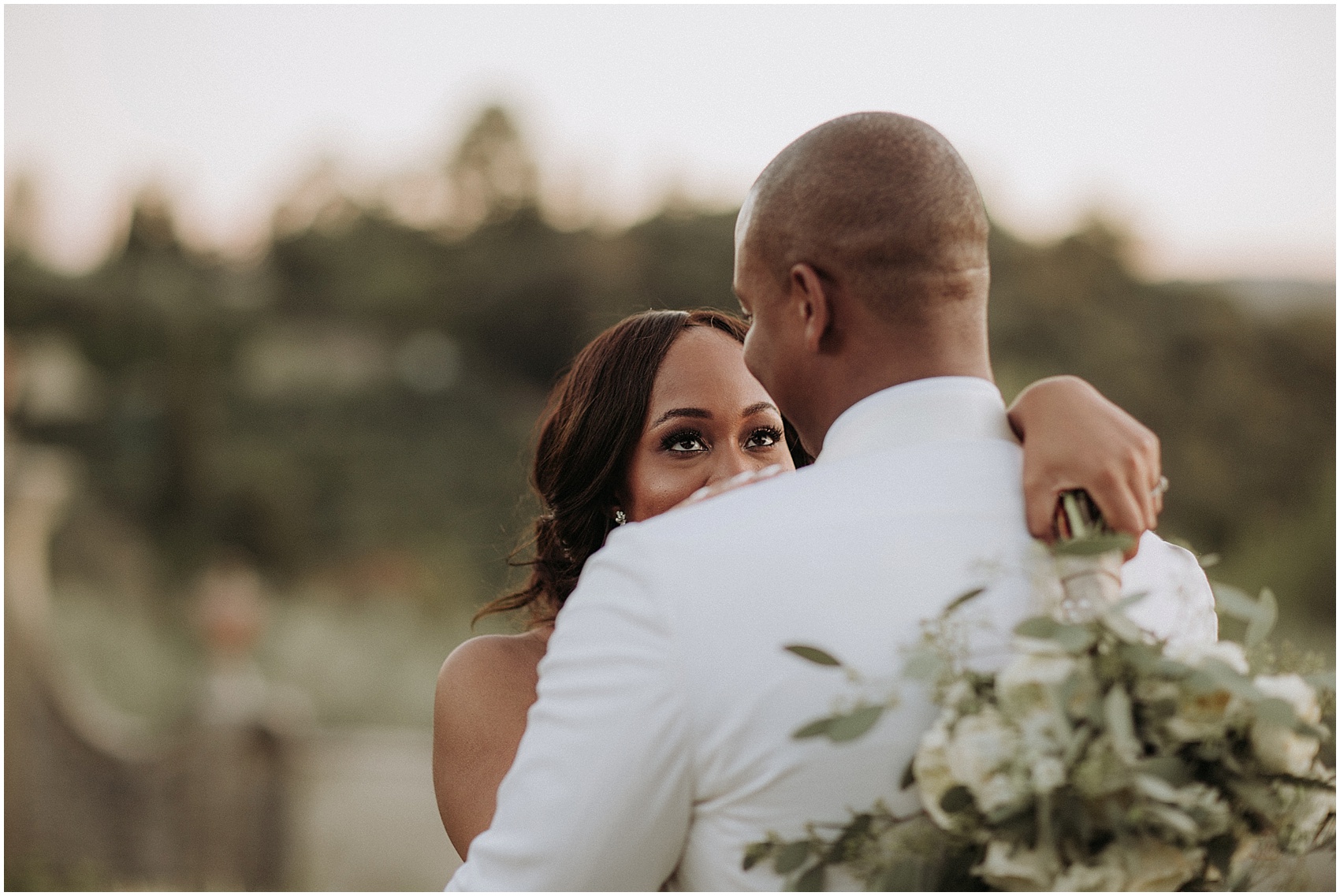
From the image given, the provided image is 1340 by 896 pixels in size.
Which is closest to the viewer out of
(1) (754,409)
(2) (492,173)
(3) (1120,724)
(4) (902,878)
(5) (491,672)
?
(3) (1120,724)

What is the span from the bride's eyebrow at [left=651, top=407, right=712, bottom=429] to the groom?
160 cm

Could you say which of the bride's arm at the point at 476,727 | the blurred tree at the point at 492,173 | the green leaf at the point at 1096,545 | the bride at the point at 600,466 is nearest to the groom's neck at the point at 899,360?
the green leaf at the point at 1096,545

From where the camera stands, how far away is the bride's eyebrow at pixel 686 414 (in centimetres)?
340

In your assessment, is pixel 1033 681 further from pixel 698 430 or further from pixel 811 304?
pixel 698 430

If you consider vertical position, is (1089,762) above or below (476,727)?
above

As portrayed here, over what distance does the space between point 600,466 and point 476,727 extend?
2.81 ft

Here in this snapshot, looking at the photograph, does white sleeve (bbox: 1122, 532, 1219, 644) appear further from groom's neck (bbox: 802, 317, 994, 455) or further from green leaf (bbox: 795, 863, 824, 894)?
green leaf (bbox: 795, 863, 824, 894)

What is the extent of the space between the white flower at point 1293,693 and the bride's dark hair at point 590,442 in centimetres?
216

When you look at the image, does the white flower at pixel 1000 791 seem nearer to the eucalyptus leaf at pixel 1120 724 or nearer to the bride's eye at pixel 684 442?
the eucalyptus leaf at pixel 1120 724

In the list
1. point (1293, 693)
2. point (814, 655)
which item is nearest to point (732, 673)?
point (814, 655)

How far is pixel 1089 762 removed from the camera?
145cm

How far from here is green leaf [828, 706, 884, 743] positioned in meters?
1.50

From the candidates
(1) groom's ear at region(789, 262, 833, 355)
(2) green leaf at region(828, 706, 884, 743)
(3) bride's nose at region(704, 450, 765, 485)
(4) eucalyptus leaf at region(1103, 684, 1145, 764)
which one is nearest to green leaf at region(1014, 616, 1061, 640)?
(4) eucalyptus leaf at region(1103, 684, 1145, 764)

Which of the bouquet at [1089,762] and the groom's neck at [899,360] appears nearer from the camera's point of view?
the bouquet at [1089,762]
